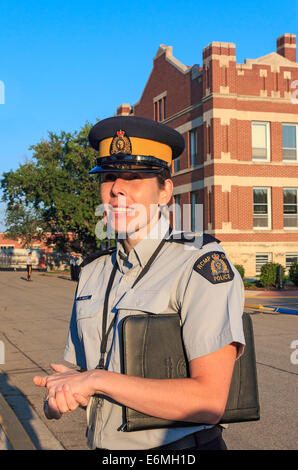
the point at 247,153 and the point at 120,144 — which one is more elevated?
the point at 247,153

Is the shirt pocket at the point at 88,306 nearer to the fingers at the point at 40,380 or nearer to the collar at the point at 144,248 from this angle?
the collar at the point at 144,248

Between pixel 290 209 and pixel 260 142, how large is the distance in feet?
14.0

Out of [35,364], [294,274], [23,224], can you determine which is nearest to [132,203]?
[35,364]

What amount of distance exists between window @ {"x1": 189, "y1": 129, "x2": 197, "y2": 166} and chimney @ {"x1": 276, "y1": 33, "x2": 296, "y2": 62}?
8.26 meters

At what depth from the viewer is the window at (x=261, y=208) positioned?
2991 cm

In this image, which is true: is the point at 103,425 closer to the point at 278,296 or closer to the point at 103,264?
the point at 103,264

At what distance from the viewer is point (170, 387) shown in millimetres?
1600


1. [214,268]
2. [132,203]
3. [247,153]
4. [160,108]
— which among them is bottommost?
[214,268]

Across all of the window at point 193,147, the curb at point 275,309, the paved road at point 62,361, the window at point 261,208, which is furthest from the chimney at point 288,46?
the paved road at point 62,361

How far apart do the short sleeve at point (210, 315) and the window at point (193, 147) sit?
30415 millimetres

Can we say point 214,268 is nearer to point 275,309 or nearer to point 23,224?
point 275,309

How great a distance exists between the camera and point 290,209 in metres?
30.3

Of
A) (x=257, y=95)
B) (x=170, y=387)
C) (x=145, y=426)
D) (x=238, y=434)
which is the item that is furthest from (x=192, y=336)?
(x=257, y=95)

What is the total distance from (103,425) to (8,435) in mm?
3751
